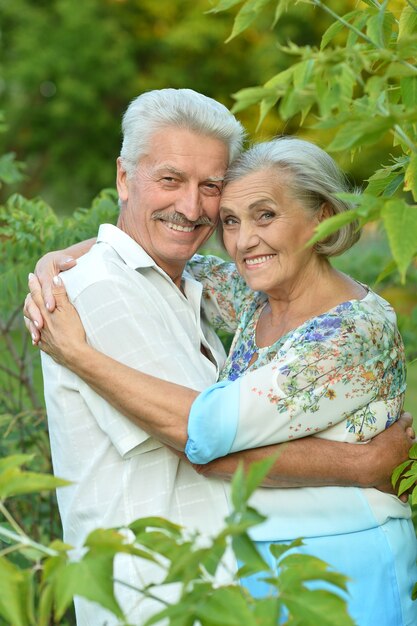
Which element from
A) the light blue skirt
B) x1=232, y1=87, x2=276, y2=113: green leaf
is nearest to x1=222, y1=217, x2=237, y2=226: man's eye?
the light blue skirt

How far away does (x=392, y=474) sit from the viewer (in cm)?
321

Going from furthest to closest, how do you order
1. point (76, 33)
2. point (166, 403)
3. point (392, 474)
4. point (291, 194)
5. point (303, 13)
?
point (76, 33), point (303, 13), point (291, 194), point (392, 474), point (166, 403)

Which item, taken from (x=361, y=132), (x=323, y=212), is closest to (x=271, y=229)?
(x=323, y=212)

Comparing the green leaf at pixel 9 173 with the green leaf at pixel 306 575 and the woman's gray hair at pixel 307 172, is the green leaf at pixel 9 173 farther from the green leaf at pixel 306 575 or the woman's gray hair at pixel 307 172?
the green leaf at pixel 306 575

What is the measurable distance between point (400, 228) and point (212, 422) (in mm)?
1140

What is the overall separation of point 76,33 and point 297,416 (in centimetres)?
1874

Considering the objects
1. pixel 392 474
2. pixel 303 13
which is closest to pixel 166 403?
pixel 392 474

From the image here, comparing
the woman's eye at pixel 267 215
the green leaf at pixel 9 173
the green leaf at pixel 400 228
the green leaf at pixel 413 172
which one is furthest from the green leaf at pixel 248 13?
the green leaf at pixel 9 173

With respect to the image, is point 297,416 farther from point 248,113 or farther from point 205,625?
point 248,113

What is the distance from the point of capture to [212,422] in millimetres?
2977

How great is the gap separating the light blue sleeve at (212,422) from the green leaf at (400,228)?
42.9 inches

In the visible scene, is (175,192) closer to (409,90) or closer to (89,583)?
(409,90)

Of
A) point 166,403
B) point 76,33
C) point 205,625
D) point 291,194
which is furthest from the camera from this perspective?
point 76,33

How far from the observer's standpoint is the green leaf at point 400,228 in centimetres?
201
